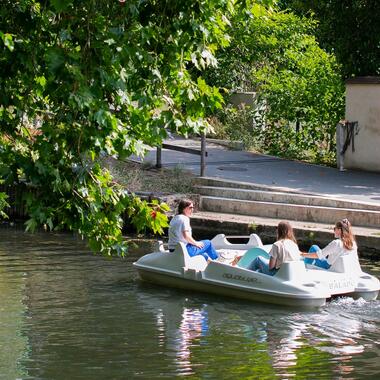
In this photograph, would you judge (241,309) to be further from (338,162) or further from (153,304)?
(338,162)

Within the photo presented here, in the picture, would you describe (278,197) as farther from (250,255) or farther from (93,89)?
(93,89)

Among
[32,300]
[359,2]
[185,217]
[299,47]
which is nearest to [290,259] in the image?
[185,217]

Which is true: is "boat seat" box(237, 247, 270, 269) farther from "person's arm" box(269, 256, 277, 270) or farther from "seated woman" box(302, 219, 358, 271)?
"seated woman" box(302, 219, 358, 271)

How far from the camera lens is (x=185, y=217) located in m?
16.4

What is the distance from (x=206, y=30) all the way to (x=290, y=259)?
659cm

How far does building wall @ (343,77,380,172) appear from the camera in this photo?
24.8 m

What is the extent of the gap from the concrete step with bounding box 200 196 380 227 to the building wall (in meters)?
4.30

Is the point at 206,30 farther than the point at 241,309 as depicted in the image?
No

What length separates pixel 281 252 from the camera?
15078 mm

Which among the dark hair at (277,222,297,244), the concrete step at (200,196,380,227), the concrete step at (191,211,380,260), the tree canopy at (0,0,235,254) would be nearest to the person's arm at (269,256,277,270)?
the dark hair at (277,222,297,244)

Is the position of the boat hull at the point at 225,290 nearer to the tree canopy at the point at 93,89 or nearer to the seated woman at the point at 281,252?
the seated woman at the point at 281,252

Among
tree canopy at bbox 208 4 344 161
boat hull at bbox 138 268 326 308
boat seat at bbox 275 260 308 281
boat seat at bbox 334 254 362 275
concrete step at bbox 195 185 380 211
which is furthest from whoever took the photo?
tree canopy at bbox 208 4 344 161

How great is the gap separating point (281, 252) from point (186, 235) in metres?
1.85

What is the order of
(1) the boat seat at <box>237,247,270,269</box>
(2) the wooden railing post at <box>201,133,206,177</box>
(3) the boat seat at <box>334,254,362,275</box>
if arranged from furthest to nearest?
1. (2) the wooden railing post at <box>201,133,206,177</box>
2. (1) the boat seat at <box>237,247,270,269</box>
3. (3) the boat seat at <box>334,254,362,275</box>
